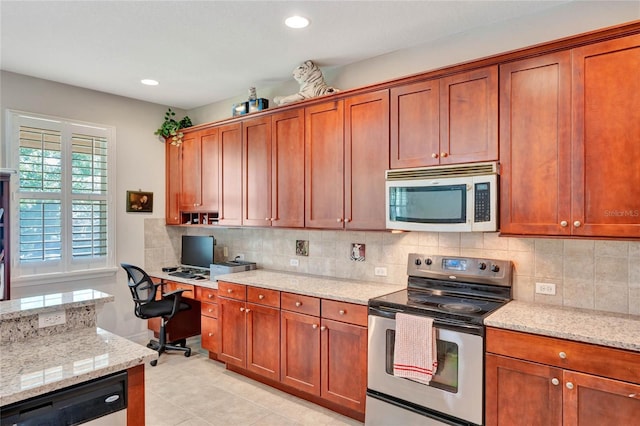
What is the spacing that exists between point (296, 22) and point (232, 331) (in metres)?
2.65

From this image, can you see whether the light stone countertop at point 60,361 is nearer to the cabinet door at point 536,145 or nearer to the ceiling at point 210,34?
the ceiling at point 210,34

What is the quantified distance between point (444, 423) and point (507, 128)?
182cm

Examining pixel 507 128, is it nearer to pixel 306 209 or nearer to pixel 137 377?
pixel 306 209

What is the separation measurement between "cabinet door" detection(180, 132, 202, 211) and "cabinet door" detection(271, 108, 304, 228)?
48.6 inches

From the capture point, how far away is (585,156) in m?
2.16

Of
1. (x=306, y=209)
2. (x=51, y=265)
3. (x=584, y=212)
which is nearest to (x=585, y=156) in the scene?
(x=584, y=212)

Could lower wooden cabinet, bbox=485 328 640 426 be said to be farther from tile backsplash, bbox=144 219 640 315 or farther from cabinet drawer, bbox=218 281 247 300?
cabinet drawer, bbox=218 281 247 300

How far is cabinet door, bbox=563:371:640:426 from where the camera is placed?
1829mm

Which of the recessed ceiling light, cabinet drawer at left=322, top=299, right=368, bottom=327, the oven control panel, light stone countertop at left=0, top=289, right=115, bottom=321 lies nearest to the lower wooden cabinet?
the oven control panel

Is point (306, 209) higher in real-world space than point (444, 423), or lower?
higher

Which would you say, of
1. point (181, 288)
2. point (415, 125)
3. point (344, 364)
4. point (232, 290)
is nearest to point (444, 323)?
point (344, 364)

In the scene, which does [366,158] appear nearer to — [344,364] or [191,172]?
[344,364]

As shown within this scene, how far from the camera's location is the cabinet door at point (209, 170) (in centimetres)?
429

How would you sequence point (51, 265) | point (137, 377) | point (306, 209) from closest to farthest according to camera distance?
1. point (137, 377)
2. point (306, 209)
3. point (51, 265)
